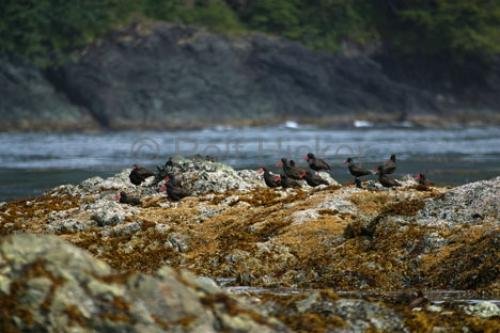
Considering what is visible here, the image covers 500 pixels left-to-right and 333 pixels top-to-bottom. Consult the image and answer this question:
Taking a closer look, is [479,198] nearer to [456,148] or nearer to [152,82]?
[456,148]

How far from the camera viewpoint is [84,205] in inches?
Result: 831

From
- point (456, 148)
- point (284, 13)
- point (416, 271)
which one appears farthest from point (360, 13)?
point (416, 271)

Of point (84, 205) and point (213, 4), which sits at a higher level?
point (213, 4)

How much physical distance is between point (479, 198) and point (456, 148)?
174ft

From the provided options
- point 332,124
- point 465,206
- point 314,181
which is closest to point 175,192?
point 314,181

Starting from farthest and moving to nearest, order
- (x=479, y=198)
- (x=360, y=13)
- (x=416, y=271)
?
(x=360, y=13)
(x=479, y=198)
(x=416, y=271)

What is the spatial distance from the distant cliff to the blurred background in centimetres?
14

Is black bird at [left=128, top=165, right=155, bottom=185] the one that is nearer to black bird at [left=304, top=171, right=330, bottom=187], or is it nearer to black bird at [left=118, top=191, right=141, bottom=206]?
black bird at [left=118, top=191, right=141, bottom=206]

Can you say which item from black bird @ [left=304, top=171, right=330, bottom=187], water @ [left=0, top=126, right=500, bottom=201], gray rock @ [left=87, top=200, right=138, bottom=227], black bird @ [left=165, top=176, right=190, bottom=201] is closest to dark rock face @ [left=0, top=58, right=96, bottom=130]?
water @ [left=0, top=126, right=500, bottom=201]

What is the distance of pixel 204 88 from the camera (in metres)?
120

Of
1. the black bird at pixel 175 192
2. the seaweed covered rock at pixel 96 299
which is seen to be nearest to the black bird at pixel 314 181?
the black bird at pixel 175 192

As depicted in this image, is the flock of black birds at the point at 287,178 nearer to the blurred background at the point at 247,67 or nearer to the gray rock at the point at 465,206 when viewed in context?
the gray rock at the point at 465,206

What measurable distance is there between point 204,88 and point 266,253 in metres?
104

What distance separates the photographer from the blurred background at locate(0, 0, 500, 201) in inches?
4510
